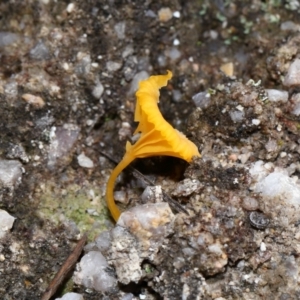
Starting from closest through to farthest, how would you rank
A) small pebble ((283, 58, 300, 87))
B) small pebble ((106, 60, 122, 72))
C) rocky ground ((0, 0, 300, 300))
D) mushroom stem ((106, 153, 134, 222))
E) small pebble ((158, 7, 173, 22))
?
1. rocky ground ((0, 0, 300, 300))
2. mushroom stem ((106, 153, 134, 222))
3. small pebble ((283, 58, 300, 87))
4. small pebble ((106, 60, 122, 72))
5. small pebble ((158, 7, 173, 22))

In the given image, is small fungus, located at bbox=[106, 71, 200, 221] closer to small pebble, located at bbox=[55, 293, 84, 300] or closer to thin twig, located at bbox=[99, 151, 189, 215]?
thin twig, located at bbox=[99, 151, 189, 215]

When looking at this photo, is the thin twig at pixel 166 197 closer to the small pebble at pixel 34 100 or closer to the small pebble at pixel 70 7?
the small pebble at pixel 34 100

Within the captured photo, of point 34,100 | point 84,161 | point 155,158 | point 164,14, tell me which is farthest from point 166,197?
point 164,14

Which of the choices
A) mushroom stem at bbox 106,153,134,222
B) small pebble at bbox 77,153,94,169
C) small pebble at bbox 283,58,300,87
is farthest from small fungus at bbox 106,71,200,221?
small pebble at bbox 283,58,300,87

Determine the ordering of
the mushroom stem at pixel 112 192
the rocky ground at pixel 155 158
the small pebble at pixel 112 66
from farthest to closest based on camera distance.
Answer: the small pebble at pixel 112 66 < the mushroom stem at pixel 112 192 < the rocky ground at pixel 155 158

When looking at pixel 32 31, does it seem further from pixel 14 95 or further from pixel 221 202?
pixel 221 202

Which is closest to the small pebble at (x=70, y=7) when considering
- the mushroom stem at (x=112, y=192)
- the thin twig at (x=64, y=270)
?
the mushroom stem at (x=112, y=192)
